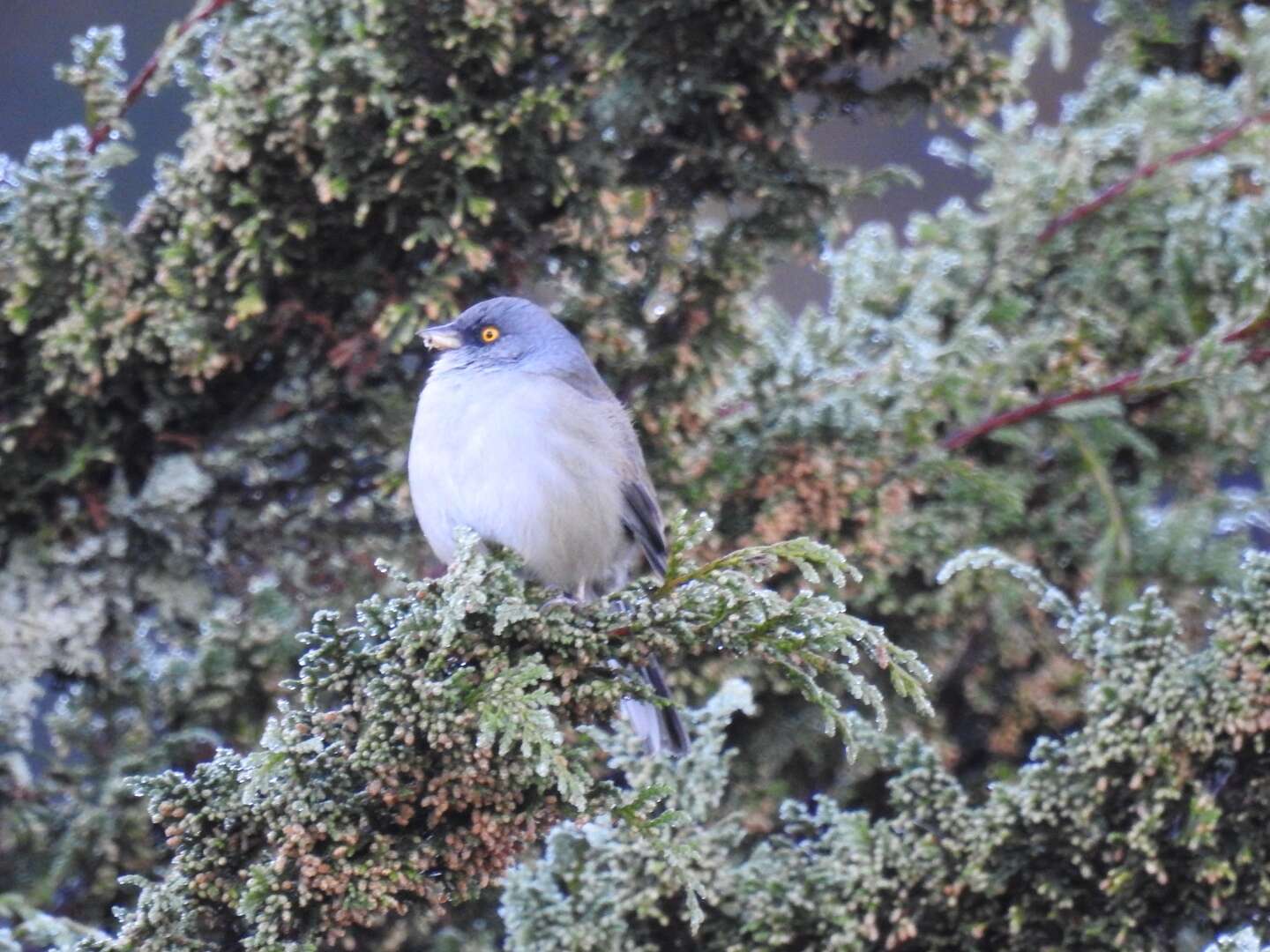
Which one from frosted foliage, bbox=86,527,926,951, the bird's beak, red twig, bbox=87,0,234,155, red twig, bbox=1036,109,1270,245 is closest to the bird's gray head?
the bird's beak

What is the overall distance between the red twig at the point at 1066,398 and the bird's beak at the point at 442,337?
105 cm

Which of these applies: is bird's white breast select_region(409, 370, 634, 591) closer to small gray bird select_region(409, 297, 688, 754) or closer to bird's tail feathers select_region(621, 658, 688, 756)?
small gray bird select_region(409, 297, 688, 754)

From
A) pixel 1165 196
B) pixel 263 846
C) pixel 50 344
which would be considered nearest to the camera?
pixel 263 846

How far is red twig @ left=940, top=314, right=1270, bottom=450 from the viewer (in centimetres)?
314

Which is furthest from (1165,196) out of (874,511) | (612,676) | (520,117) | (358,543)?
(612,676)

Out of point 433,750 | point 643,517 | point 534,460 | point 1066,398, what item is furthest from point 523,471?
point 1066,398

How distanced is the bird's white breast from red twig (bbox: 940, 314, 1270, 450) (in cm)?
82

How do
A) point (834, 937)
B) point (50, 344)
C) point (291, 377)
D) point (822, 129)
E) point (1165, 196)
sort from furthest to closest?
1. point (822, 129)
2. point (1165, 196)
3. point (291, 377)
4. point (50, 344)
5. point (834, 937)

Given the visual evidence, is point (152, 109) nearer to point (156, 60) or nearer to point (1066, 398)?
point (156, 60)

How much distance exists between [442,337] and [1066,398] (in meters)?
1.25

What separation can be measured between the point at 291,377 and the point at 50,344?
44 centimetres

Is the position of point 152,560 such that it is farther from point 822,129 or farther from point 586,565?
point 822,129

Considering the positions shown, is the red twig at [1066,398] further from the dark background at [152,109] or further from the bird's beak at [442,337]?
the dark background at [152,109]

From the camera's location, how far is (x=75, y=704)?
9.88 ft
